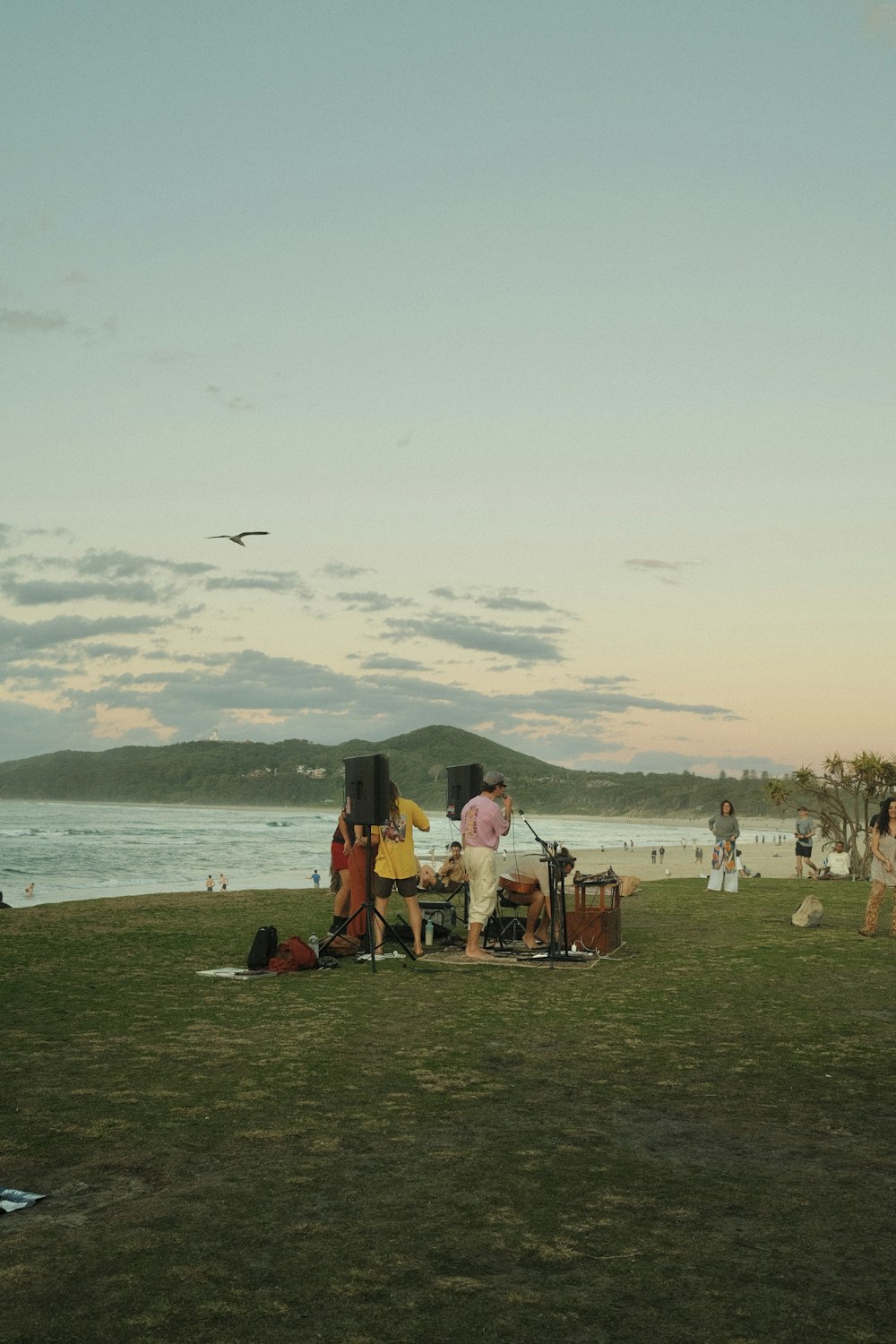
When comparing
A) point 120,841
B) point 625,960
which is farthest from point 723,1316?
point 120,841

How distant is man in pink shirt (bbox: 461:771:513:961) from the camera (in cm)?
1010

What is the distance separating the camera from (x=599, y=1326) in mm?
2951

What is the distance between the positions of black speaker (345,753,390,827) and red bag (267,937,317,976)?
118cm

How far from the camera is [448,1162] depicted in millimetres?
4309

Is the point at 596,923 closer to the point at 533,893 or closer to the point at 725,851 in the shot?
the point at 533,893

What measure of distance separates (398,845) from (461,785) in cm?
310

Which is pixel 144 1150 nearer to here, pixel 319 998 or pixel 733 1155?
pixel 733 1155

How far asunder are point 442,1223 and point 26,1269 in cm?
130

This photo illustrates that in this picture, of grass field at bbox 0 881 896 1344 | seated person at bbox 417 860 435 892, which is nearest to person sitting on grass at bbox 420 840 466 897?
seated person at bbox 417 860 435 892

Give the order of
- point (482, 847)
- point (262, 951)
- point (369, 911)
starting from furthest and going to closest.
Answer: point (482, 847)
point (369, 911)
point (262, 951)

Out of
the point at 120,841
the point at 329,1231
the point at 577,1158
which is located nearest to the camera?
the point at 329,1231

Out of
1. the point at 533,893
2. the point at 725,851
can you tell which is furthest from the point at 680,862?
the point at 533,893

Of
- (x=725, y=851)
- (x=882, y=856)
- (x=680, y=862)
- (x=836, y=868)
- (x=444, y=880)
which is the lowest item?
(x=680, y=862)

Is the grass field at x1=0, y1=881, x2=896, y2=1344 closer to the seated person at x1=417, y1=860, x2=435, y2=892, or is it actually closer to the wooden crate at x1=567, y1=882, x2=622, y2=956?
the wooden crate at x1=567, y1=882, x2=622, y2=956
